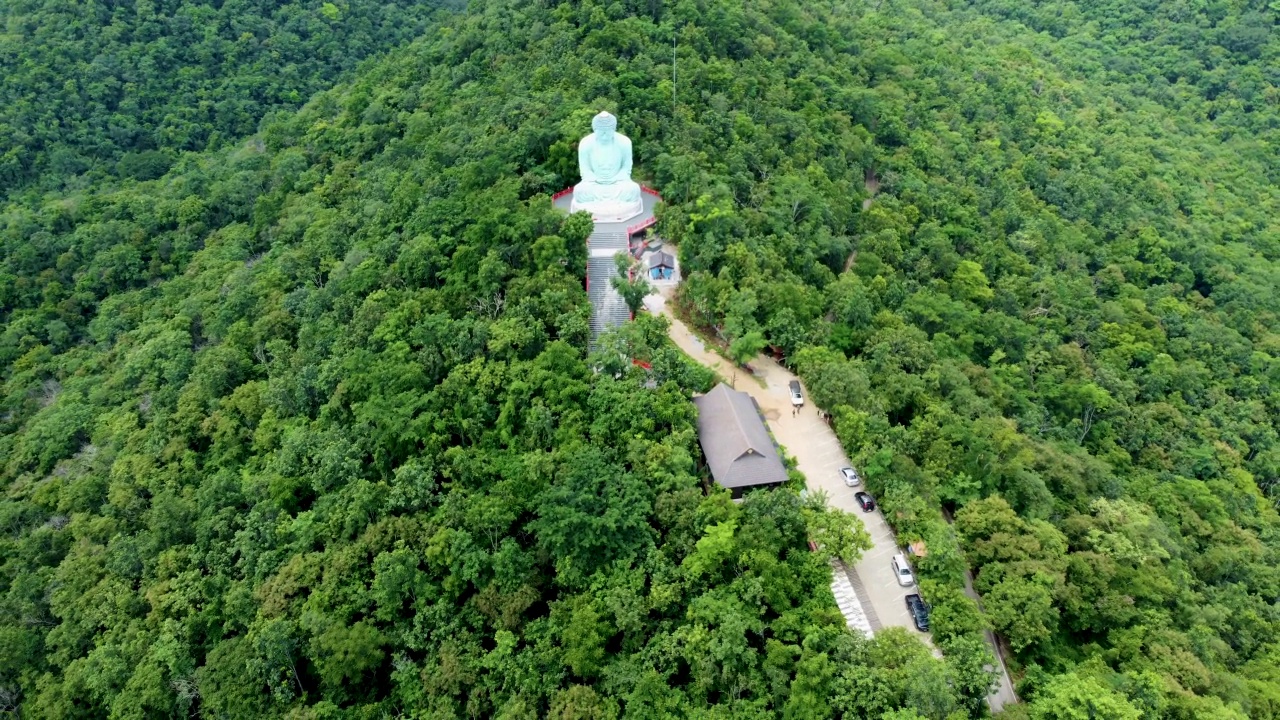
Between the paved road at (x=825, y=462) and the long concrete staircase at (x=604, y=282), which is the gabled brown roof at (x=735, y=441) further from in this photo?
the long concrete staircase at (x=604, y=282)

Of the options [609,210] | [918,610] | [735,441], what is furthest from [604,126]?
[918,610]

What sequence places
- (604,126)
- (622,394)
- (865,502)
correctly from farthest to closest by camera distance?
(604,126), (622,394), (865,502)

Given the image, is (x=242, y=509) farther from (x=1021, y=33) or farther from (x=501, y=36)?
(x=1021, y=33)

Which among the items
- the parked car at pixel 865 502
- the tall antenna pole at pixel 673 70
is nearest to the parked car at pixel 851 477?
the parked car at pixel 865 502

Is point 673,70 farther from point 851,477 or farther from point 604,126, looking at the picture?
point 851,477

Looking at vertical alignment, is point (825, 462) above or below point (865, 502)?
above

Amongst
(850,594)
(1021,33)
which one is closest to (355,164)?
(850,594)
